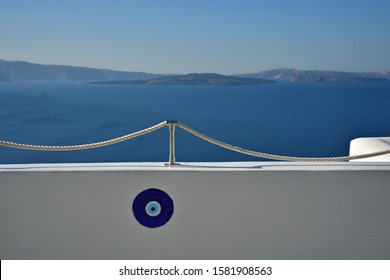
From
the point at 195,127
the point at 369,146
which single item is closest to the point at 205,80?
the point at 195,127

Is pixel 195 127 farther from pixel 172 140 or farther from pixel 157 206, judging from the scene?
pixel 157 206

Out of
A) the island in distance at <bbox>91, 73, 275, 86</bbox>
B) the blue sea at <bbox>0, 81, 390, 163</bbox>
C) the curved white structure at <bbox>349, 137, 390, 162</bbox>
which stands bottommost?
the blue sea at <bbox>0, 81, 390, 163</bbox>

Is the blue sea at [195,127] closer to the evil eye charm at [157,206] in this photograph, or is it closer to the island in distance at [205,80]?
the evil eye charm at [157,206]

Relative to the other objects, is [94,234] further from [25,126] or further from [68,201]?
[25,126]

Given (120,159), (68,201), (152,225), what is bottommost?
(120,159)

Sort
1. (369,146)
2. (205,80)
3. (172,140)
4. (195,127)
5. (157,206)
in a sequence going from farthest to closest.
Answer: (205,80), (195,127), (369,146), (172,140), (157,206)

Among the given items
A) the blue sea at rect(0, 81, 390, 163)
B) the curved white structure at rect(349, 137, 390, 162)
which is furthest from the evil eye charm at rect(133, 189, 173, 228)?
the blue sea at rect(0, 81, 390, 163)

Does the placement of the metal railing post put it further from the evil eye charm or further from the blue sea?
the blue sea

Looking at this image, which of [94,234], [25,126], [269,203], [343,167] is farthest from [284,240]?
[25,126]
